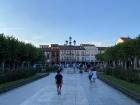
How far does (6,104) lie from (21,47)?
162ft

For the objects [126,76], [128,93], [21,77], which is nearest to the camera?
[128,93]

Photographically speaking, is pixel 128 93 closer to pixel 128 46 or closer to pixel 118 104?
pixel 118 104

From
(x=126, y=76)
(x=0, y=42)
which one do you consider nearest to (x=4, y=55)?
(x=0, y=42)

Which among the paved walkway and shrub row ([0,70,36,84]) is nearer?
the paved walkway

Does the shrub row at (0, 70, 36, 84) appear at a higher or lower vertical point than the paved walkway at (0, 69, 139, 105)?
higher

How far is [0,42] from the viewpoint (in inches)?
1950

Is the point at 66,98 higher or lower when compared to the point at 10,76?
lower

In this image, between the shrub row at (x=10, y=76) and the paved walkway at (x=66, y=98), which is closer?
the paved walkway at (x=66, y=98)

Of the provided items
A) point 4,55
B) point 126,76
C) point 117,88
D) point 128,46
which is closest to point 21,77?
point 4,55

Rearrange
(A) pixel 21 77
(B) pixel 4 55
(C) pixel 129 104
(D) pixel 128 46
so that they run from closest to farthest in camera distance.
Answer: (C) pixel 129 104 < (A) pixel 21 77 < (B) pixel 4 55 < (D) pixel 128 46

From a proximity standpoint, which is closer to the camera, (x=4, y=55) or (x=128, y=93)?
(x=128, y=93)

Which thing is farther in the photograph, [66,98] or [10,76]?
[10,76]

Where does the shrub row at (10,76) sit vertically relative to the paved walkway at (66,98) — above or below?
above

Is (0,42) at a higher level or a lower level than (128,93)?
higher
